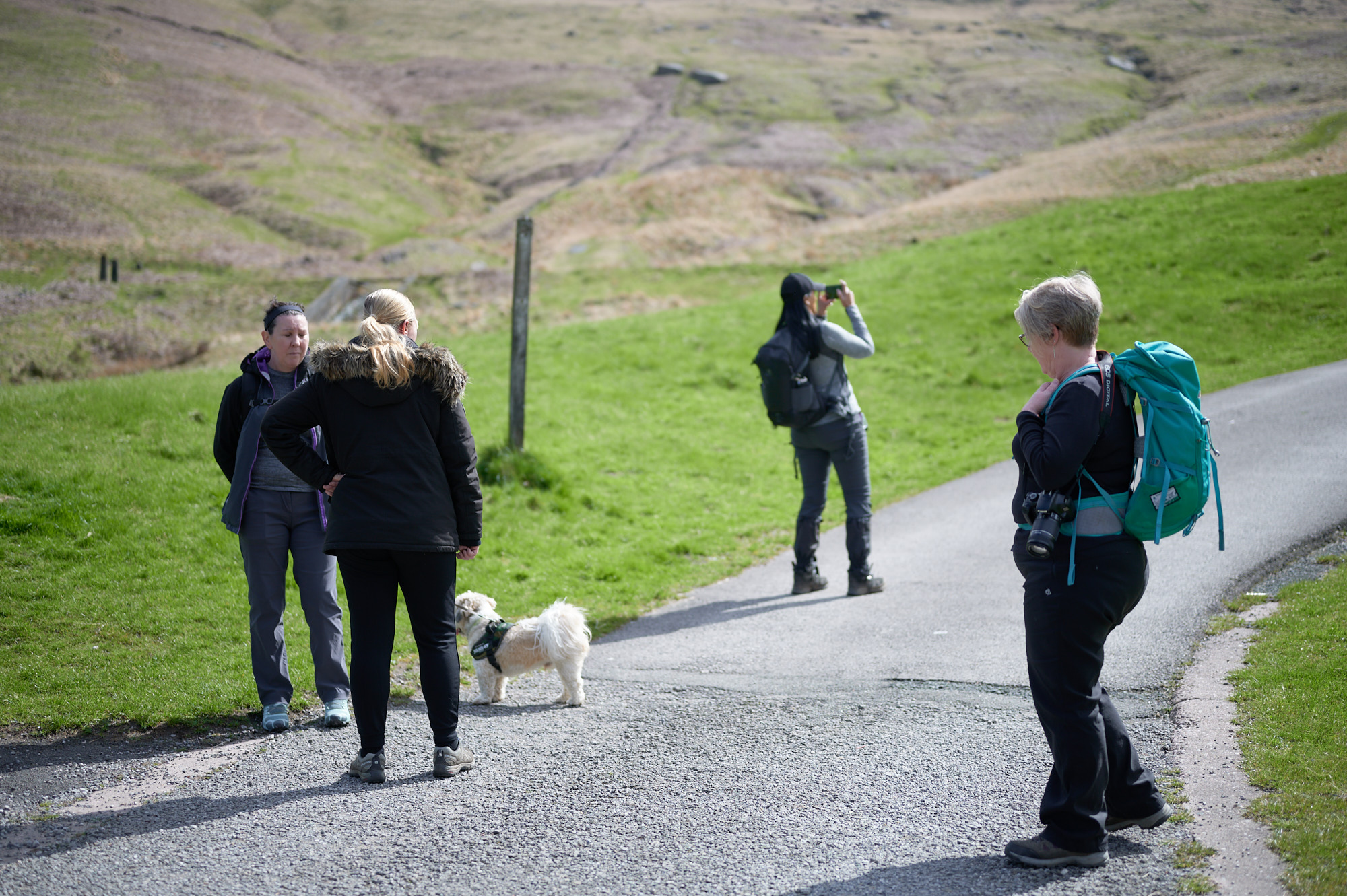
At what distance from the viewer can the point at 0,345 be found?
72.9 ft

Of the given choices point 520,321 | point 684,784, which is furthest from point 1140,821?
point 520,321

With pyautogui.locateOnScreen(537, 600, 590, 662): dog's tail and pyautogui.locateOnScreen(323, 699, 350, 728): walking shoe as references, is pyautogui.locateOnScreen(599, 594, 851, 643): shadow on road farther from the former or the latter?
pyautogui.locateOnScreen(323, 699, 350, 728): walking shoe

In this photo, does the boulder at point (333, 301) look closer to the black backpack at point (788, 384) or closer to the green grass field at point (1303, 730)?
the black backpack at point (788, 384)

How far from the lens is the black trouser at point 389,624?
4887 mm

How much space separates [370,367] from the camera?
4.70 m

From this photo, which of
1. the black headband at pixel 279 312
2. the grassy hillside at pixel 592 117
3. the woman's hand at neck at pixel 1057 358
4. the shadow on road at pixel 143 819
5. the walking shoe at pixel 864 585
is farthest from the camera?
the grassy hillside at pixel 592 117

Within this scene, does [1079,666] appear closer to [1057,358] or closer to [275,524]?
[1057,358]

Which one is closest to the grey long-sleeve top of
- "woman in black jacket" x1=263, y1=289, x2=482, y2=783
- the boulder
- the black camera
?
"woman in black jacket" x1=263, y1=289, x2=482, y2=783

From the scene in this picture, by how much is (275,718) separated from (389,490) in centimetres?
227

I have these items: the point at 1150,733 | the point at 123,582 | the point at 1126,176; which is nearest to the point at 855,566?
the point at 1150,733

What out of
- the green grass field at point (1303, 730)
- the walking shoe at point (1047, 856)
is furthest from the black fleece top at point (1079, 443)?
the green grass field at point (1303, 730)

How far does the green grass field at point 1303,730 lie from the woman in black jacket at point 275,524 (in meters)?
5.20

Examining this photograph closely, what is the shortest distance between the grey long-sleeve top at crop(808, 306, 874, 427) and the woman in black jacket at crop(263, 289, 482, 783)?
4206mm

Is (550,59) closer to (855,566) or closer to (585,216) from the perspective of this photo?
(585,216)
